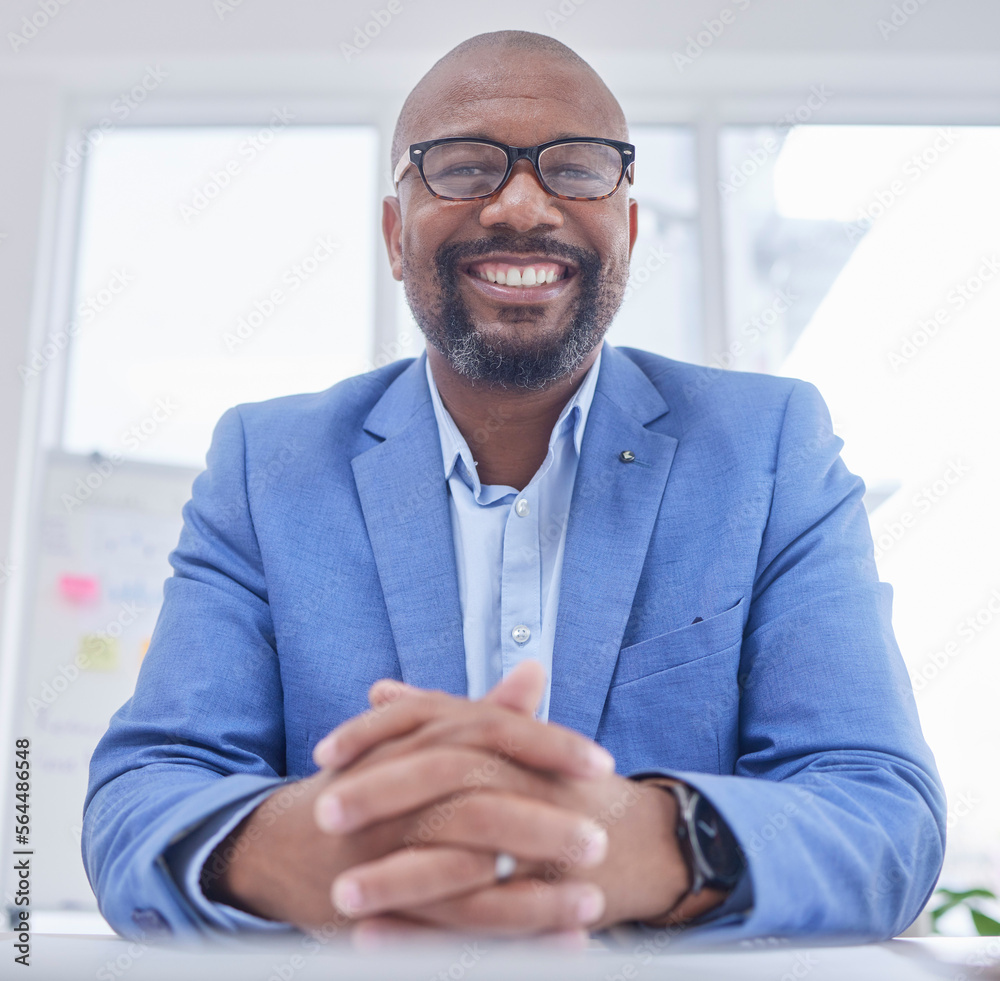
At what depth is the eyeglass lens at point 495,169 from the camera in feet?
5.12

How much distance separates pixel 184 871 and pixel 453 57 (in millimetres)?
1462

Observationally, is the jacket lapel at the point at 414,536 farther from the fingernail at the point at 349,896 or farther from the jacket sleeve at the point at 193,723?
the fingernail at the point at 349,896

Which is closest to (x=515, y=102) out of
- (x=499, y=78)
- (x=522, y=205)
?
(x=499, y=78)

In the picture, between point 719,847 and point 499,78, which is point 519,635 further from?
point 499,78

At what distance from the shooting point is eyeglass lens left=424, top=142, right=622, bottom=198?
1.56 metres

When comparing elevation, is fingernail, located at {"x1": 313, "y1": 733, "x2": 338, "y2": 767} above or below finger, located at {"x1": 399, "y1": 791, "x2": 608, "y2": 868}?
above

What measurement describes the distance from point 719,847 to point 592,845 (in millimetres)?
164

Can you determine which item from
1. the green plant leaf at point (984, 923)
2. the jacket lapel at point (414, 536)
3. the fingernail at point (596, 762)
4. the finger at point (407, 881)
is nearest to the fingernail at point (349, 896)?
the finger at point (407, 881)

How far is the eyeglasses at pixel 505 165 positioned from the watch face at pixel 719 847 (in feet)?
→ 3.47

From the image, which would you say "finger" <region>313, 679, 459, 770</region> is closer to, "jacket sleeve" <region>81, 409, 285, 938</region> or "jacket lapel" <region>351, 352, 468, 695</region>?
"jacket sleeve" <region>81, 409, 285, 938</region>

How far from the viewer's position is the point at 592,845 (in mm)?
817

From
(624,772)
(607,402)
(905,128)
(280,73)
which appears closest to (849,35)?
(905,128)

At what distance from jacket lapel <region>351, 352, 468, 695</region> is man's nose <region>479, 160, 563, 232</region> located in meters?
0.34

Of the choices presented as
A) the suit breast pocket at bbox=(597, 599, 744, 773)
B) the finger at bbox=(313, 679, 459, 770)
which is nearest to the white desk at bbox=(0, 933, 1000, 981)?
the finger at bbox=(313, 679, 459, 770)
